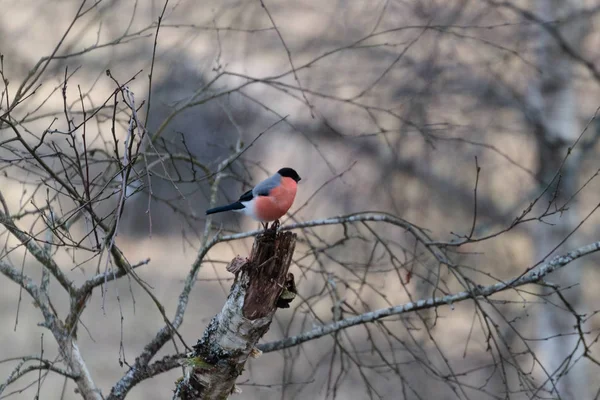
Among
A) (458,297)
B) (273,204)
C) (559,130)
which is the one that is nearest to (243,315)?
(273,204)

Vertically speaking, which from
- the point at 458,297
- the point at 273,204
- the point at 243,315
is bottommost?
the point at 243,315

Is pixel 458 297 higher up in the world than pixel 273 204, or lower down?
lower down

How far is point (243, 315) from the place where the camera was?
1614 mm

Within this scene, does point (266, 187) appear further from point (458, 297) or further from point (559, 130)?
point (559, 130)

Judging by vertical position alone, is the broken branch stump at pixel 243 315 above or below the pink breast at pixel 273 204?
below

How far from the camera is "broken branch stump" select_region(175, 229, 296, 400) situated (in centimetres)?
162

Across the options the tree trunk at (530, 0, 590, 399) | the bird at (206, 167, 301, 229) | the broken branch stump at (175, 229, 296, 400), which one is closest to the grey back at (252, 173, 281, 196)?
the bird at (206, 167, 301, 229)

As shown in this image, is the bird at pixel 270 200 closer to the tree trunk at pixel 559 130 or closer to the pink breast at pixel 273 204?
the pink breast at pixel 273 204

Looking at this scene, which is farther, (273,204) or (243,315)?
(273,204)

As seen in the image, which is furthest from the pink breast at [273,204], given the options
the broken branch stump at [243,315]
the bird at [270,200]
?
the broken branch stump at [243,315]

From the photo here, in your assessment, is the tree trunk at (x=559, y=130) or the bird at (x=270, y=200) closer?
the bird at (x=270, y=200)

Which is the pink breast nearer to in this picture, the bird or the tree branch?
the bird

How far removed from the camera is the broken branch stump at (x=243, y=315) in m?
1.62

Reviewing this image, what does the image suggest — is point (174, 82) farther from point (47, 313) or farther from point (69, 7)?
point (47, 313)
